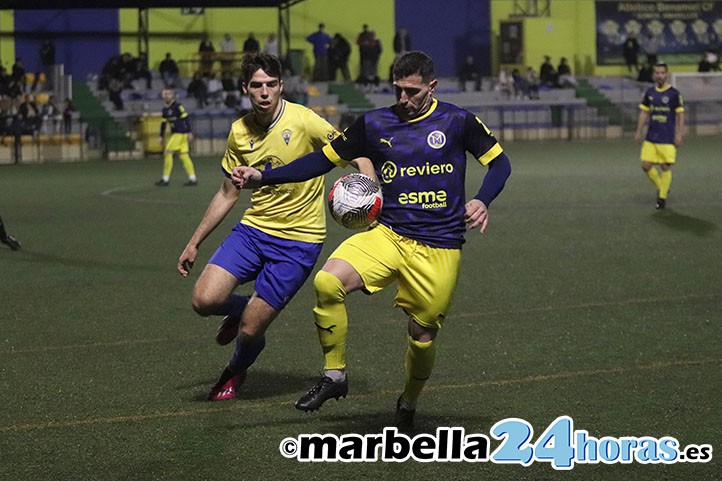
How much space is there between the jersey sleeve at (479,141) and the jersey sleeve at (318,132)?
104cm

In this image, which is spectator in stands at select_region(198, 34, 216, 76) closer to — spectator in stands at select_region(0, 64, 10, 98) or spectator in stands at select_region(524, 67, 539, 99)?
spectator in stands at select_region(0, 64, 10, 98)

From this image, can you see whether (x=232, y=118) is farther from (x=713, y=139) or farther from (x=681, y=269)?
(x=681, y=269)

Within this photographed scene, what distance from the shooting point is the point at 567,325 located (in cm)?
954

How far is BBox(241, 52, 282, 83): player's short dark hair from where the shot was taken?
23.3 feet

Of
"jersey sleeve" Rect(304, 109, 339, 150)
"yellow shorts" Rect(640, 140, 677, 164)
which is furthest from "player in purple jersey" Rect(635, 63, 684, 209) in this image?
"jersey sleeve" Rect(304, 109, 339, 150)

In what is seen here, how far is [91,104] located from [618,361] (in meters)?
31.8

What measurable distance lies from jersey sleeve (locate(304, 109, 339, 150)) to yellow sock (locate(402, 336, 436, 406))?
1441 millimetres

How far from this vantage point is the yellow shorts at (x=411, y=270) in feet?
21.2

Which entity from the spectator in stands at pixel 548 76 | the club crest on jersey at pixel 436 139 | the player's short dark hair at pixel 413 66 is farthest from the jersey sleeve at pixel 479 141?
the spectator in stands at pixel 548 76

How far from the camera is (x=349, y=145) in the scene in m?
6.67

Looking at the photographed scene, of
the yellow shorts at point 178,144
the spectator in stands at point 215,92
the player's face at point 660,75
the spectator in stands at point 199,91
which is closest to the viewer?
the player's face at point 660,75

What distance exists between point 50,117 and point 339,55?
11832 mm

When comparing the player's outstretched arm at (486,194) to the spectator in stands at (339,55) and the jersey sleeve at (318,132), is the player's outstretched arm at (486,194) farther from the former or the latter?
the spectator in stands at (339,55)

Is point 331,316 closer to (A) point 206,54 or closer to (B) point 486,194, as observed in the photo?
(B) point 486,194
